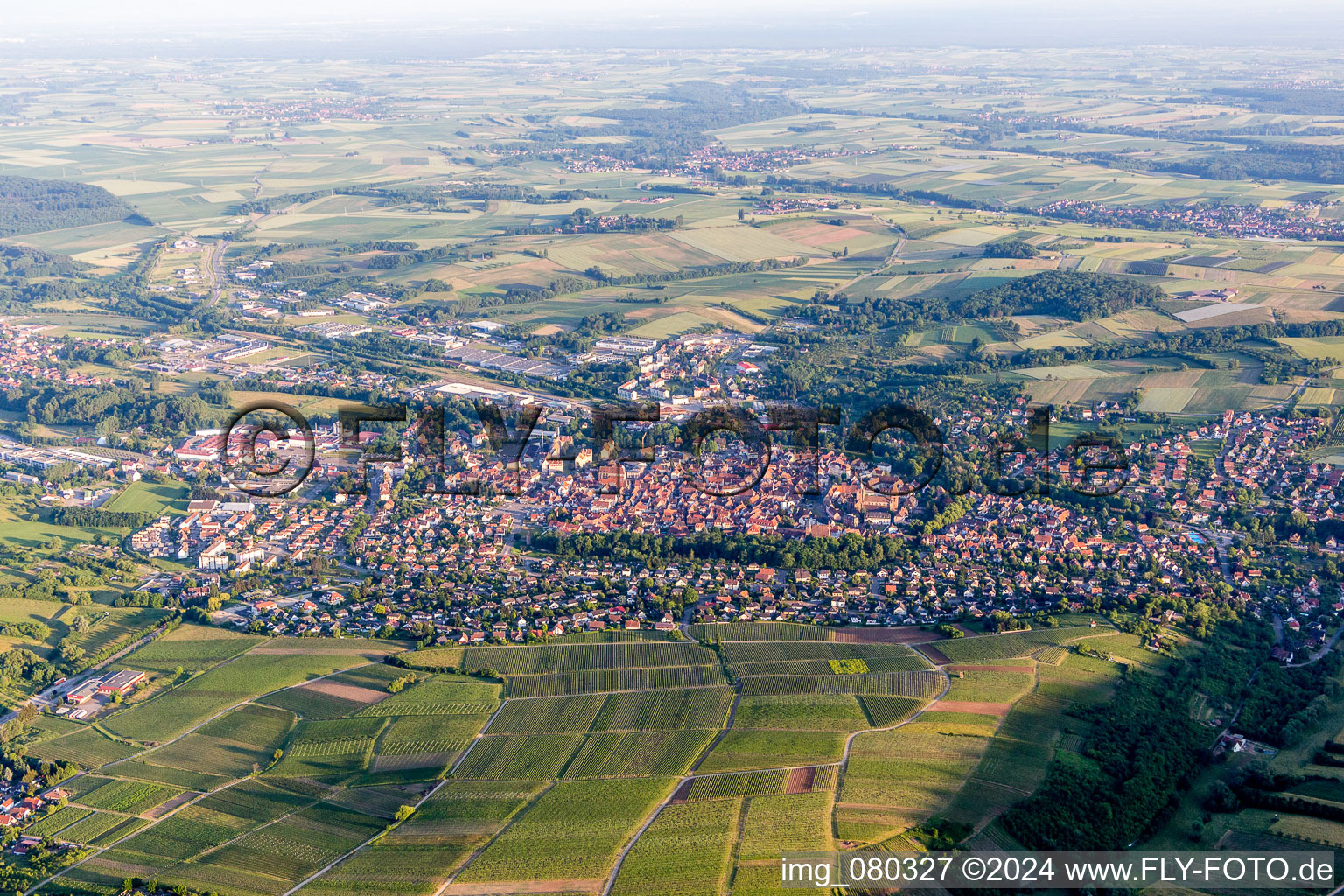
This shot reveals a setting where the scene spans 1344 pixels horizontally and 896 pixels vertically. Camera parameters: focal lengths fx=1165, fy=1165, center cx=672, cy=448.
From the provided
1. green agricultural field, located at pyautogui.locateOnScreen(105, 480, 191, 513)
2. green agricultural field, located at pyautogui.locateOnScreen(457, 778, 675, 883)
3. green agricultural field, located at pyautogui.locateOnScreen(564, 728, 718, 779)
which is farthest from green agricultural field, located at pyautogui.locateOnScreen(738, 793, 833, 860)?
green agricultural field, located at pyautogui.locateOnScreen(105, 480, 191, 513)

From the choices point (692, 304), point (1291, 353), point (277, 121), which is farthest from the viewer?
point (277, 121)

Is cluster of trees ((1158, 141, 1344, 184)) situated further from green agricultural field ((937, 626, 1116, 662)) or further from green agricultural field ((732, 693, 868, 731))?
green agricultural field ((732, 693, 868, 731))

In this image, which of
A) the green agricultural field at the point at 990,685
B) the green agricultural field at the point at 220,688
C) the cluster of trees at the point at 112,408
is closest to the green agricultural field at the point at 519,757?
the green agricultural field at the point at 220,688

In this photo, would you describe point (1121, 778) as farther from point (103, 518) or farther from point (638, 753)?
point (103, 518)

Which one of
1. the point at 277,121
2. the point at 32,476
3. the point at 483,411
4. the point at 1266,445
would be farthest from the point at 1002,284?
the point at 277,121

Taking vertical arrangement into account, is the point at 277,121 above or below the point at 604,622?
above

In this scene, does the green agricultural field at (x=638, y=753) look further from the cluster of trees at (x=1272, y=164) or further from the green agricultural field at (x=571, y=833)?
the cluster of trees at (x=1272, y=164)

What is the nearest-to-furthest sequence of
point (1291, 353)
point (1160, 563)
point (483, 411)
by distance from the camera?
1. point (1160, 563)
2. point (483, 411)
3. point (1291, 353)

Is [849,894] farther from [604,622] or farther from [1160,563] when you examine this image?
[1160,563]
